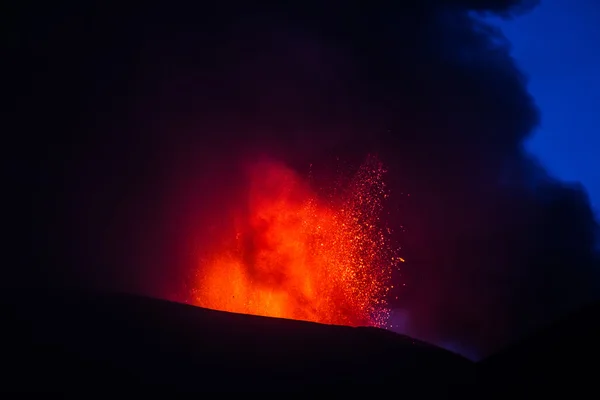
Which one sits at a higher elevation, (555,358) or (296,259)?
(296,259)

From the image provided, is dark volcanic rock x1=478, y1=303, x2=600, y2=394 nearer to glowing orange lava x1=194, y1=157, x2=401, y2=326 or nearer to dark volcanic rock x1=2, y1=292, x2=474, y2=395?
dark volcanic rock x1=2, y1=292, x2=474, y2=395

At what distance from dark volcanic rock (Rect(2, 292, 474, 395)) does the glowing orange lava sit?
9.89 meters

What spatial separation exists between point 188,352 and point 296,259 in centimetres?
1336

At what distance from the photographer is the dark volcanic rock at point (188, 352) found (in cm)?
831

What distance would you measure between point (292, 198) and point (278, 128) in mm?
4876

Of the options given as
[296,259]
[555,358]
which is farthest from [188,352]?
[296,259]

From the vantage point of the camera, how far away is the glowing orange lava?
21.4m

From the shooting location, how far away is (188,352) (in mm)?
9312

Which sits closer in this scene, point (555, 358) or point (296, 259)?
point (555, 358)

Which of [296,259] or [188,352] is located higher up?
[296,259]

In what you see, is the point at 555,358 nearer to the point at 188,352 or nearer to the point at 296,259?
the point at 188,352

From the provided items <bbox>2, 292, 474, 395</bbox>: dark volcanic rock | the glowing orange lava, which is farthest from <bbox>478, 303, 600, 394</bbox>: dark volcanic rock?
the glowing orange lava

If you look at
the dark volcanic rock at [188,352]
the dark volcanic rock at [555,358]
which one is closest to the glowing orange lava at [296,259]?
the dark volcanic rock at [188,352]

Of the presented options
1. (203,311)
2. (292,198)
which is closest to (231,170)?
(292,198)
